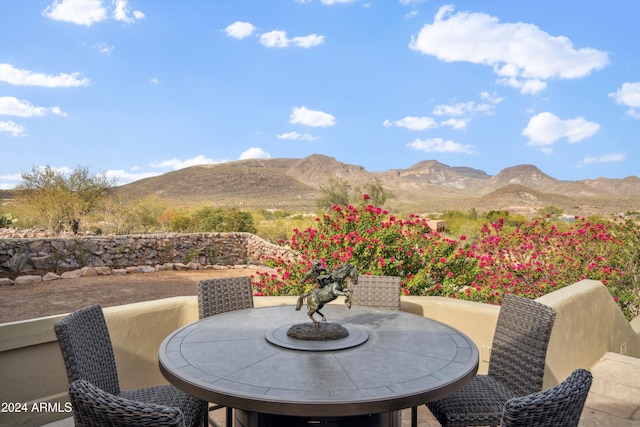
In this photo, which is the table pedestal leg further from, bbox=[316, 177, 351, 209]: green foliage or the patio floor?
bbox=[316, 177, 351, 209]: green foliage

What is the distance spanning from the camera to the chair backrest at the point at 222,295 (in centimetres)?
327

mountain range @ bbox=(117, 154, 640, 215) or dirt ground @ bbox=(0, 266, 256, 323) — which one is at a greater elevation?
mountain range @ bbox=(117, 154, 640, 215)

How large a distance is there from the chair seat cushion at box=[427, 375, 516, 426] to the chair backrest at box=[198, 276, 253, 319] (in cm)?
170

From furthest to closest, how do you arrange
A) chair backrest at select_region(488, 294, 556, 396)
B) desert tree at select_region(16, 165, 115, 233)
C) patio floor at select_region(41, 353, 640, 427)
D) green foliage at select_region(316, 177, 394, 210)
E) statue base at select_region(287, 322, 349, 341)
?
green foliage at select_region(316, 177, 394, 210) < desert tree at select_region(16, 165, 115, 233) < patio floor at select_region(41, 353, 640, 427) < chair backrest at select_region(488, 294, 556, 396) < statue base at select_region(287, 322, 349, 341)

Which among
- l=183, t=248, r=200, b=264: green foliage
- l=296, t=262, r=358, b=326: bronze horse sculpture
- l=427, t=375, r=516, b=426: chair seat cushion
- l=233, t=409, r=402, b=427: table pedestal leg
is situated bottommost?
l=183, t=248, r=200, b=264: green foliage

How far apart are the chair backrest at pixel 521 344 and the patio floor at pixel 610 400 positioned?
2.65ft

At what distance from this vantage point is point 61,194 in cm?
1488

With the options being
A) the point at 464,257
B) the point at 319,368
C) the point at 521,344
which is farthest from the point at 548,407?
the point at 464,257

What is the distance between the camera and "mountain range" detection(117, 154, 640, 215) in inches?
1550

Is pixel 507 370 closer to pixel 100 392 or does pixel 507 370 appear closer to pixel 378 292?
pixel 378 292

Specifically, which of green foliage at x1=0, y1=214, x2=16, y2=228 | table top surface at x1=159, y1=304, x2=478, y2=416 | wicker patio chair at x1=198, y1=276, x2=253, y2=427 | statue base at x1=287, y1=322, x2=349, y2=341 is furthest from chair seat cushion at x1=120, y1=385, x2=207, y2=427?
green foliage at x1=0, y1=214, x2=16, y2=228

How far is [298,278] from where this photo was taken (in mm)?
5254

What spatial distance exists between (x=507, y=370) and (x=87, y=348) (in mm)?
2463

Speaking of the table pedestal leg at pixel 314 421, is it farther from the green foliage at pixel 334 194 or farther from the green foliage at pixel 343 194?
the green foliage at pixel 334 194
